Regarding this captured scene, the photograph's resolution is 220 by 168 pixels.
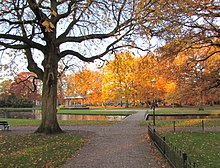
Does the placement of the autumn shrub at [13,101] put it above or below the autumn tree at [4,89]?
below

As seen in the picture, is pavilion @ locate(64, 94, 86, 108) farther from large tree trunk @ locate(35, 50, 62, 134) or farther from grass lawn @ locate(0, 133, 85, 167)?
grass lawn @ locate(0, 133, 85, 167)

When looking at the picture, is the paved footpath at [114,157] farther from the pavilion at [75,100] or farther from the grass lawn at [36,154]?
the pavilion at [75,100]

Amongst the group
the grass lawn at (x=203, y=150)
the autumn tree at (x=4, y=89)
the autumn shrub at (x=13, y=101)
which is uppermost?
the autumn tree at (x=4, y=89)

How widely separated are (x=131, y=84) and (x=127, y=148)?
47.1 m

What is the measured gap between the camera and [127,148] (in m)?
9.94

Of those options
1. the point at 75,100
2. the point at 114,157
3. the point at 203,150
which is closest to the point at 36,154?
the point at 114,157

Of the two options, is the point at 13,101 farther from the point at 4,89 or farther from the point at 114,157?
the point at 114,157

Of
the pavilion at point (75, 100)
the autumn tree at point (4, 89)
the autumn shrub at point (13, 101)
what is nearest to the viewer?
the autumn tree at point (4, 89)

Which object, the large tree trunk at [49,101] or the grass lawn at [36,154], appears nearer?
the grass lawn at [36,154]

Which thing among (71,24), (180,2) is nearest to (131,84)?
(71,24)

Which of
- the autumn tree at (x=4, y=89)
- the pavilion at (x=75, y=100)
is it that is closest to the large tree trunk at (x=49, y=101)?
the pavilion at (x=75, y=100)

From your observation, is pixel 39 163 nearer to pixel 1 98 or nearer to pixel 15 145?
pixel 15 145

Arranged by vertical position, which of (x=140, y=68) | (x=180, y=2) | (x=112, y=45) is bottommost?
(x=140, y=68)

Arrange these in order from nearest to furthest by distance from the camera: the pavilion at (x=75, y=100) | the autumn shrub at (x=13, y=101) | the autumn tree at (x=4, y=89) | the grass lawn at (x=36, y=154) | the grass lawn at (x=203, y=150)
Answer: the grass lawn at (x=36, y=154) < the grass lawn at (x=203, y=150) < the autumn tree at (x=4, y=89) < the autumn shrub at (x=13, y=101) < the pavilion at (x=75, y=100)
